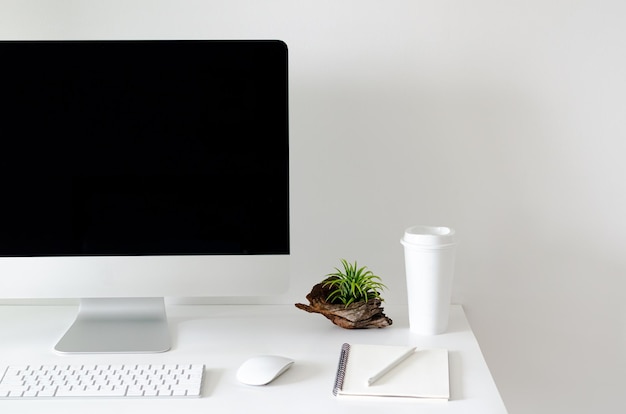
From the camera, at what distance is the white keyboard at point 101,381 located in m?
1.09

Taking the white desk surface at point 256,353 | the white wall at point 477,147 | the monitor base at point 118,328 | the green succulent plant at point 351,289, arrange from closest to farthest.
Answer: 1. the white desk surface at point 256,353
2. the monitor base at point 118,328
3. the green succulent plant at point 351,289
4. the white wall at point 477,147

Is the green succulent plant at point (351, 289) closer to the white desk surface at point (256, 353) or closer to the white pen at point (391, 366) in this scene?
the white desk surface at point (256, 353)

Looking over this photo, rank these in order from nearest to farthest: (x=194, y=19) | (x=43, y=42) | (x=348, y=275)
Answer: (x=43, y=42), (x=348, y=275), (x=194, y=19)

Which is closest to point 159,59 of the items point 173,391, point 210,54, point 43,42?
point 210,54

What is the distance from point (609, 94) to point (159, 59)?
934 millimetres

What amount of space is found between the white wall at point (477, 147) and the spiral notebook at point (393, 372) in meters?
0.36

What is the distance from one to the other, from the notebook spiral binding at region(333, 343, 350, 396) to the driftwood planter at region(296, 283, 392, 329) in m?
0.09

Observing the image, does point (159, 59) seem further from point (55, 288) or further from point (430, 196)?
point (430, 196)

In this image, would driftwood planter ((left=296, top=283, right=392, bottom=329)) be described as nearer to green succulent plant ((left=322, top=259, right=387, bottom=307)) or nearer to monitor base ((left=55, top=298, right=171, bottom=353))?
green succulent plant ((left=322, top=259, right=387, bottom=307))

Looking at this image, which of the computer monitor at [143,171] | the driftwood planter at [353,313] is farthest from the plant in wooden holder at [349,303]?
the computer monitor at [143,171]

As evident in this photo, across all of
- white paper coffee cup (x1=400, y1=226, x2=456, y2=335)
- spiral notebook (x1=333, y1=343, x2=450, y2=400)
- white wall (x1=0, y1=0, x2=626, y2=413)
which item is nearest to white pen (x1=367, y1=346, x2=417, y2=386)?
spiral notebook (x1=333, y1=343, x2=450, y2=400)

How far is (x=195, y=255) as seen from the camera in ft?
4.30

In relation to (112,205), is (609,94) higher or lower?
higher

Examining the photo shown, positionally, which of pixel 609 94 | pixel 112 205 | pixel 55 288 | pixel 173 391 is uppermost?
pixel 609 94
